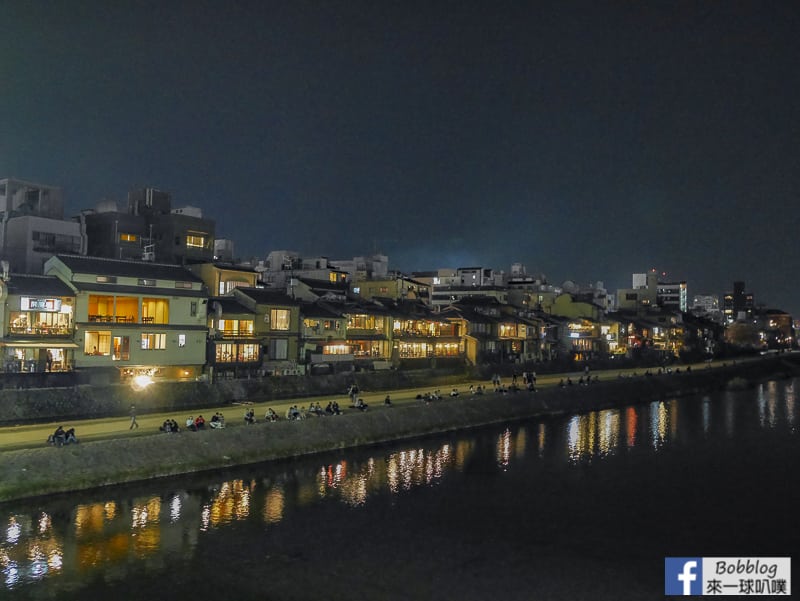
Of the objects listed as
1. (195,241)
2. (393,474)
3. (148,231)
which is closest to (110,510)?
(393,474)

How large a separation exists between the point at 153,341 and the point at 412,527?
85.6 feet

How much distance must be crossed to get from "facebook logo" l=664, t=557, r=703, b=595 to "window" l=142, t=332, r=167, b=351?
3416cm

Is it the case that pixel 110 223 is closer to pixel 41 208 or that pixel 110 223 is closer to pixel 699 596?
pixel 41 208

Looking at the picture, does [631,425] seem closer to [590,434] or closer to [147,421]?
[590,434]

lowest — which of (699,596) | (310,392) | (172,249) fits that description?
(699,596)

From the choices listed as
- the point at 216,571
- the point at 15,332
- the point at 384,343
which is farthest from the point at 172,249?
the point at 216,571

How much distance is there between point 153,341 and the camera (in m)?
45.0

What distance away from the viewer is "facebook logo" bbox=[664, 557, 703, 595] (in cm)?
2122

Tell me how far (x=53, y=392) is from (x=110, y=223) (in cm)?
3259

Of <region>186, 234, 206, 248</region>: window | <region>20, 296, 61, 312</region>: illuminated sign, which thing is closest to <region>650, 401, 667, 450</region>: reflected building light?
<region>20, 296, 61, 312</region>: illuminated sign

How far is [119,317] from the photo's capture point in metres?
44.0

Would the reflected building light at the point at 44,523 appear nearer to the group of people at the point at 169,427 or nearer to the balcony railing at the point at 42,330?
the group of people at the point at 169,427

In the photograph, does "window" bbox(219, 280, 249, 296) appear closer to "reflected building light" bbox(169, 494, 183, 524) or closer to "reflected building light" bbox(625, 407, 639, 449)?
"reflected building light" bbox(169, 494, 183, 524)

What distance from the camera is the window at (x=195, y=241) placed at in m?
69.5
